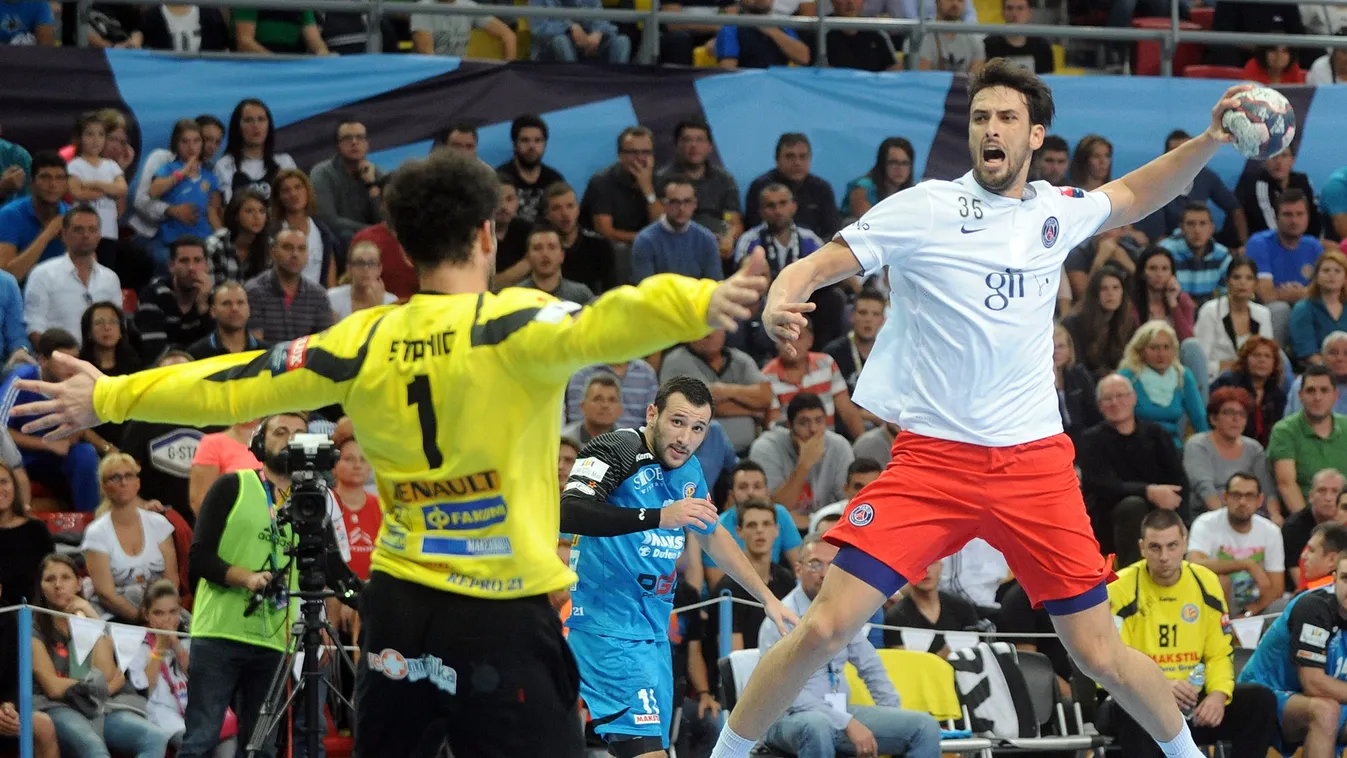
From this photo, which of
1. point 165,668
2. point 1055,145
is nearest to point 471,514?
point 165,668

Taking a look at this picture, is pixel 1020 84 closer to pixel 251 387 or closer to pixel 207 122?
pixel 251 387

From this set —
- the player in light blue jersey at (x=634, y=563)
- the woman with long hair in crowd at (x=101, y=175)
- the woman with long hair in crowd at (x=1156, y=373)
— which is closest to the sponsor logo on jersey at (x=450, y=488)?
the player in light blue jersey at (x=634, y=563)

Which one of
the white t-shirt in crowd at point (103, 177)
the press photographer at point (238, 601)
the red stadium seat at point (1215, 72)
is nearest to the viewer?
the press photographer at point (238, 601)

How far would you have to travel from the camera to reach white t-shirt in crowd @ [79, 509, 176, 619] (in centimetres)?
1000

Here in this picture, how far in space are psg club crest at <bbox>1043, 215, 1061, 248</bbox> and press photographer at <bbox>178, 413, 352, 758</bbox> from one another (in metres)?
4.02

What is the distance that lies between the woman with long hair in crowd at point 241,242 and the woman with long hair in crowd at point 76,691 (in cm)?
316

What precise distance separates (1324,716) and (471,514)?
722cm

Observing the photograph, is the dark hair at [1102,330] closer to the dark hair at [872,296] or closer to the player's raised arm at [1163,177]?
the dark hair at [872,296]

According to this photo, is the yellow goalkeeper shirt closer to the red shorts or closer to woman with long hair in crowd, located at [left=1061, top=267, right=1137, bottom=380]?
the red shorts

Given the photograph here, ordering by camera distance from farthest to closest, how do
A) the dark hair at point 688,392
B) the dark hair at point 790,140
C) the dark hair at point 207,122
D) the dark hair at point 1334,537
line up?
the dark hair at point 790,140 → the dark hair at point 207,122 → the dark hair at point 1334,537 → the dark hair at point 688,392

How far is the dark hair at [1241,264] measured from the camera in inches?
551

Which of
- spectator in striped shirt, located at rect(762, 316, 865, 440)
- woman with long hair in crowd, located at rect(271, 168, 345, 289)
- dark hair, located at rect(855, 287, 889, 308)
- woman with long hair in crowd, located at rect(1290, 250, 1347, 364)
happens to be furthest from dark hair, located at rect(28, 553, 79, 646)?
woman with long hair in crowd, located at rect(1290, 250, 1347, 364)

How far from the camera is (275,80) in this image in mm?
13516

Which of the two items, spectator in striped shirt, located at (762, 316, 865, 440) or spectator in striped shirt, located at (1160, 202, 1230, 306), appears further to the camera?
spectator in striped shirt, located at (1160, 202, 1230, 306)
